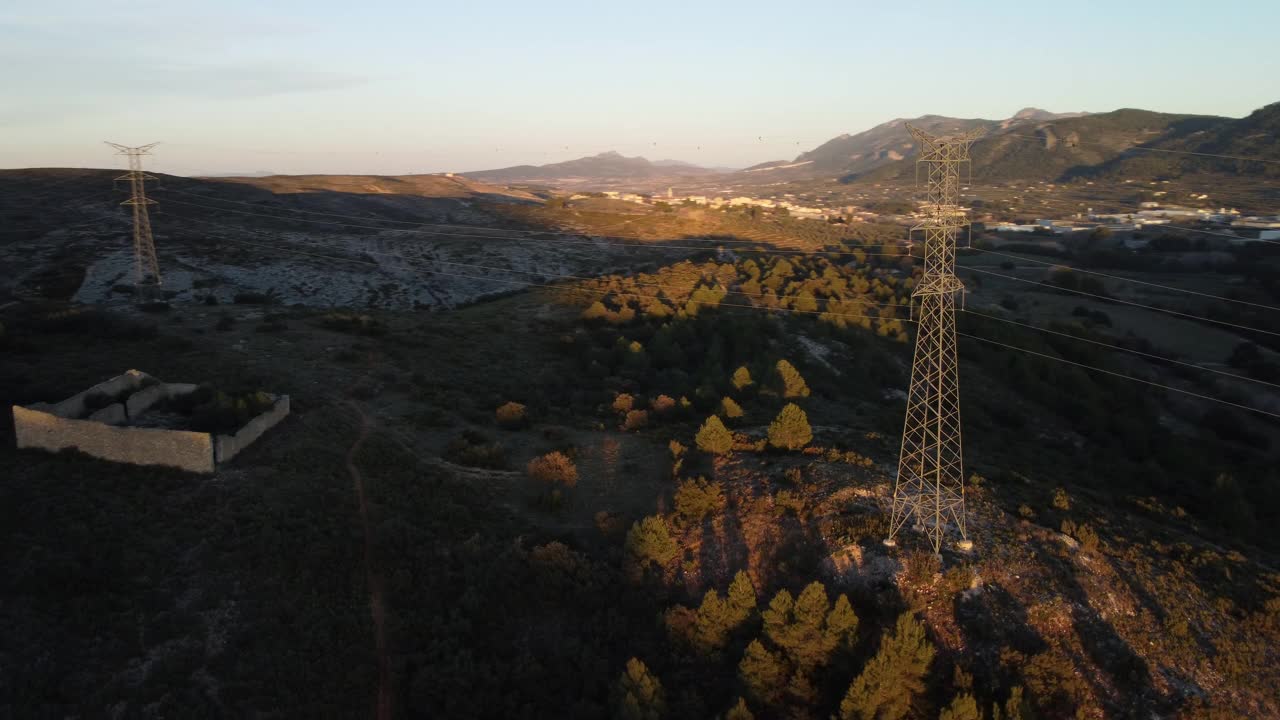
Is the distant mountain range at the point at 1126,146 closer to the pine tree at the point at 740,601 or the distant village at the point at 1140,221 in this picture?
the distant village at the point at 1140,221

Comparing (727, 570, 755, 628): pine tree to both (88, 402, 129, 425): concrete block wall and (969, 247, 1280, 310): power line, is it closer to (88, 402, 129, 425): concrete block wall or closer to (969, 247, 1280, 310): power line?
(88, 402, 129, 425): concrete block wall

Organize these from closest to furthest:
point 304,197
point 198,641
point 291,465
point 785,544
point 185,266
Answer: point 198,641 < point 785,544 < point 291,465 < point 185,266 < point 304,197

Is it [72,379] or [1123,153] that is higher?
[1123,153]

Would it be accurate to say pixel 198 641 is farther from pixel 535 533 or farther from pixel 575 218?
pixel 575 218

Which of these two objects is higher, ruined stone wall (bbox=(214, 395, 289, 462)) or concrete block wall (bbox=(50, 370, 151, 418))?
concrete block wall (bbox=(50, 370, 151, 418))

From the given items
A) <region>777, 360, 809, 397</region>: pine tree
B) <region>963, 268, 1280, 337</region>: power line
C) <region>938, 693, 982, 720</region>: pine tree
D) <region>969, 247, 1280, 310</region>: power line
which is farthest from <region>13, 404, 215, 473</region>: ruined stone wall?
<region>963, 268, 1280, 337</region>: power line

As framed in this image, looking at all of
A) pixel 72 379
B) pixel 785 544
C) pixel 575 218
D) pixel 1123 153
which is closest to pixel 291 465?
pixel 72 379
